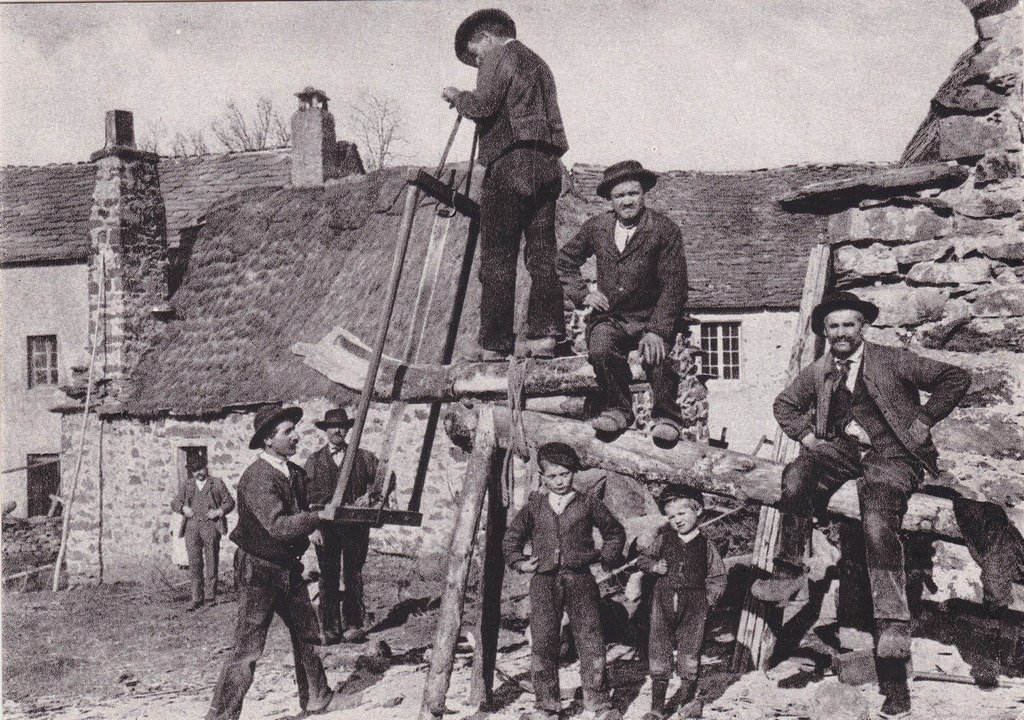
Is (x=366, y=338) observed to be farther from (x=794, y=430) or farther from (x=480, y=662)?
(x=794, y=430)

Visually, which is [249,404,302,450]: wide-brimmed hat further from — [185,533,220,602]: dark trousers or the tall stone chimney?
the tall stone chimney

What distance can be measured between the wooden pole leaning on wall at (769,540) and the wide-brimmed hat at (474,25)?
249cm

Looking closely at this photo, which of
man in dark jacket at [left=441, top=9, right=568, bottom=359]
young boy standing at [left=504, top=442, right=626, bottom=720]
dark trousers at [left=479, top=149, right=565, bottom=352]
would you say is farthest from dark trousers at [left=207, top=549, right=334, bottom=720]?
dark trousers at [left=479, top=149, right=565, bottom=352]

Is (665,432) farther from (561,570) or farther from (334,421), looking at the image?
(334,421)

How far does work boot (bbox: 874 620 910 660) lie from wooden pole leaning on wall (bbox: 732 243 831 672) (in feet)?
4.75

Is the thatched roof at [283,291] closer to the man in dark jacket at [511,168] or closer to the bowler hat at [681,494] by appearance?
the man in dark jacket at [511,168]

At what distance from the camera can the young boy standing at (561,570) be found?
5.52 m

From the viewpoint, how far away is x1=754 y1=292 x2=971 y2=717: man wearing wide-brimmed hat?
482 cm

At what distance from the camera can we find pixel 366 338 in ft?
48.0

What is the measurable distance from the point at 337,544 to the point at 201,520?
316 cm

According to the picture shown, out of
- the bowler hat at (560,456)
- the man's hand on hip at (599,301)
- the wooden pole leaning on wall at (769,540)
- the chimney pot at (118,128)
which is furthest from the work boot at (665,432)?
the chimney pot at (118,128)

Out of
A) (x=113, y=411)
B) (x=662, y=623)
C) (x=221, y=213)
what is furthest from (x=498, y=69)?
(x=221, y=213)

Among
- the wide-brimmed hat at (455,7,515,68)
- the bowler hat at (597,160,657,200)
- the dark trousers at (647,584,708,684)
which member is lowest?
the dark trousers at (647,584,708,684)

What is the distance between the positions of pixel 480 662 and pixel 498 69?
12.1 ft
